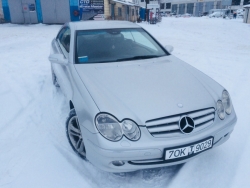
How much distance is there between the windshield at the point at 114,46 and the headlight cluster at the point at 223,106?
1.17m

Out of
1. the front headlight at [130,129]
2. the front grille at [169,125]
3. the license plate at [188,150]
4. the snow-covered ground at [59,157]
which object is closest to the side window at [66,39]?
the snow-covered ground at [59,157]

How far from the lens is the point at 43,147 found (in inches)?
101

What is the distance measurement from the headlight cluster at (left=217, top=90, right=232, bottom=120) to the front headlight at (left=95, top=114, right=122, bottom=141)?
101 cm

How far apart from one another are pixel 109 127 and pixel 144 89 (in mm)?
584

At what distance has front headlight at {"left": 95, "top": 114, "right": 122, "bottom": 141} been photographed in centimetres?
180

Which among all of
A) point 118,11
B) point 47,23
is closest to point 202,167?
point 47,23

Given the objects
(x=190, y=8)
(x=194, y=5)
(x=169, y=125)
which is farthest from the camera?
(x=190, y=8)

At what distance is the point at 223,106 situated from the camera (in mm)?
2195

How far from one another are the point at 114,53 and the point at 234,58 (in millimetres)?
5392

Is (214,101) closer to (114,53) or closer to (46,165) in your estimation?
(114,53)

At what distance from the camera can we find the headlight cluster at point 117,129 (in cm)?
180

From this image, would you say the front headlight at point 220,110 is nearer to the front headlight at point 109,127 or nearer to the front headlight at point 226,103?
the front headlight at point 226,103

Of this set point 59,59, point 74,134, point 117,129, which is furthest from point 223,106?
point 59,59

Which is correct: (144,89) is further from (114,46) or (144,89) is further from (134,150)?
(114,46)
